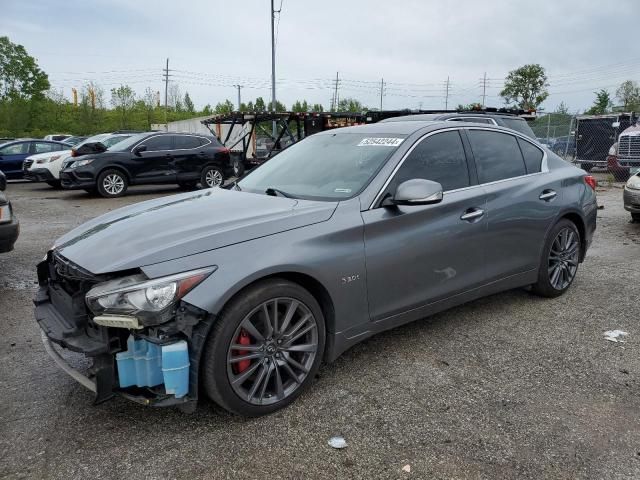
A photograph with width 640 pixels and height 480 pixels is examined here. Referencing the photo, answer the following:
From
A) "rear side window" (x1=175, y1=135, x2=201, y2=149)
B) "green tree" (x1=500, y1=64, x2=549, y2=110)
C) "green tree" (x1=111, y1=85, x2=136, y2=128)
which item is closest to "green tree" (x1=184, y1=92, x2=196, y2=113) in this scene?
"green tree" (x1=111, y1=85, x2=136, y2=128)

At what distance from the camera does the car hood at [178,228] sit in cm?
270

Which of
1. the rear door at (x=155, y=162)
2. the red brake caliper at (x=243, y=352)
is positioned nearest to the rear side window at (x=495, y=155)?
the red brake caliper at (x=243, y=352)

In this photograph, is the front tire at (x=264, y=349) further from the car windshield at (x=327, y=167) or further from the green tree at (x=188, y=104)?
the green tree at (x=188, y=104)

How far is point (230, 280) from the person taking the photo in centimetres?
266

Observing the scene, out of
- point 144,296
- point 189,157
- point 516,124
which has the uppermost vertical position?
point 516,124

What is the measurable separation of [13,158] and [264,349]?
16529 mm

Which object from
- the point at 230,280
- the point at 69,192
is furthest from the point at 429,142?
the point at 69,192

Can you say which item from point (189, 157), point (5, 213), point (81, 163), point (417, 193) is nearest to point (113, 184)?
point (81, 163)

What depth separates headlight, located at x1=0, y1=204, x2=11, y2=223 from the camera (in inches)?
205

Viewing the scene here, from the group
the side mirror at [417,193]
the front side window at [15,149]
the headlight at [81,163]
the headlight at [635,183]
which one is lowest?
the headlight at [635,183]

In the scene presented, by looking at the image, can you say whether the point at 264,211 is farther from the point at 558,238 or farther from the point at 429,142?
the point at 558,238

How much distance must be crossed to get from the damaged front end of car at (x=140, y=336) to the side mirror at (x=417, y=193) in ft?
4.28

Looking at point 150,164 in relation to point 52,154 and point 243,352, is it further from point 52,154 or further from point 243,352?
point 243,352

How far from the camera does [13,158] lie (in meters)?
16.3
